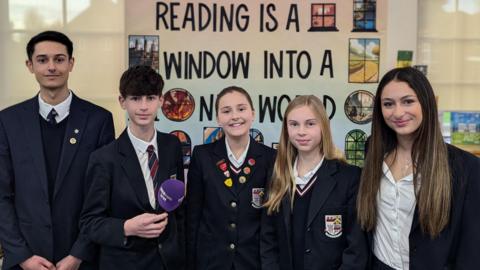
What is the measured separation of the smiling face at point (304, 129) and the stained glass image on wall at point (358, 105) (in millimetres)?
1333

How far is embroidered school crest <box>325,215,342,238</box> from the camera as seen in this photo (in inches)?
98.3

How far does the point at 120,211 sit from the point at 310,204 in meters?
0.95

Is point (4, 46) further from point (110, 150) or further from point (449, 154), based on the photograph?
point (449, 154)

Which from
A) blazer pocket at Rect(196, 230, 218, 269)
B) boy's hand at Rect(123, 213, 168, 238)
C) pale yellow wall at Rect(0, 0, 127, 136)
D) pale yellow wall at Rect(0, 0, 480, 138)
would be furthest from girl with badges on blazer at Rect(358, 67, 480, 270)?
pale yellow wall at Rect(0, 0, 127, 136)

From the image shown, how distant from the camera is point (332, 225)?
2.50m

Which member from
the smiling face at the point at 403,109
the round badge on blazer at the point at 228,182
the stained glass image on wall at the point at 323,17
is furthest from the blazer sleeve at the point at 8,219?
the stained glass image on wall at the point at 323,17

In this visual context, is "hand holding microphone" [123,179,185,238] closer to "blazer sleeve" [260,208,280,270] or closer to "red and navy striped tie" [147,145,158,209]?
"red and navy striped tie" [147,145,158,209]

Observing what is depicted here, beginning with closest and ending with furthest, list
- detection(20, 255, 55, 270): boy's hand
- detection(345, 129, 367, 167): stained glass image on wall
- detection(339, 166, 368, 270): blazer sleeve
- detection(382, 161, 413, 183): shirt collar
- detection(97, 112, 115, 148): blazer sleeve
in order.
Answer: detection(382, 161, 413, 183): shirt collar → detection(339, 166, 368, 270): blazer sleeve → detection(20, 255, 55, 270): boy's hand → detection(97, 112, 115, 148): blazer sleeve → detection(345, 129, 367, 167): stained glass image on wall

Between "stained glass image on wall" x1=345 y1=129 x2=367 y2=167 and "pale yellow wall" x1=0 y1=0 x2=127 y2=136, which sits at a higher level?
"pale yellow wall" x1=0 y1=0 x2=127 y2=136

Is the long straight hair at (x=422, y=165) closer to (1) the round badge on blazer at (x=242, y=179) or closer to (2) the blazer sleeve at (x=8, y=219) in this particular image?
(1) the round badge on blazer at (x=242, y=179)

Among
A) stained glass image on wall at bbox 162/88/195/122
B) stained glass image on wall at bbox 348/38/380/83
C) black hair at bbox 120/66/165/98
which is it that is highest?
stained glass image on wall at bbox 348/38/380/83

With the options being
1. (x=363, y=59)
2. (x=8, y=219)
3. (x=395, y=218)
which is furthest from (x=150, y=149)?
(x=363, y=59)

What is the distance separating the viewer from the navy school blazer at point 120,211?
257 cm

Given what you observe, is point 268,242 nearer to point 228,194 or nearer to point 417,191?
point 228,194
